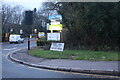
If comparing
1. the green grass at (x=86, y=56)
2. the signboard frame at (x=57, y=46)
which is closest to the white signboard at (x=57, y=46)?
the signboard frame at (x=57, y=46)

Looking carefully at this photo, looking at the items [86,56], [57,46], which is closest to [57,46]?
[57,46]

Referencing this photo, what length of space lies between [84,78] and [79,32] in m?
11.7

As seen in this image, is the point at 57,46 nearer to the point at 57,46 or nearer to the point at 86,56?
the point at 57,46

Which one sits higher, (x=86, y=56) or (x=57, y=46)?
(x=57, y=46)

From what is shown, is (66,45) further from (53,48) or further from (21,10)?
(21,10)

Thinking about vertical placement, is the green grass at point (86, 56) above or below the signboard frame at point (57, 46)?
below

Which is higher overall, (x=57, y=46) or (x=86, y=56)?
(x=57, y=46)

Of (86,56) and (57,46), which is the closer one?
(86,56)

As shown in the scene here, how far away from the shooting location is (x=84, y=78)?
7199mm

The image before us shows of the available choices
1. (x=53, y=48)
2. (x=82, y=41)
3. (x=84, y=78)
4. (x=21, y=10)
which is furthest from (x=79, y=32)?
(x=21, y=10)

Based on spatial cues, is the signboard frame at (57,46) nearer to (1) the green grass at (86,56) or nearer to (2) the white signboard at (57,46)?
(2) the white signboard at (57,46)

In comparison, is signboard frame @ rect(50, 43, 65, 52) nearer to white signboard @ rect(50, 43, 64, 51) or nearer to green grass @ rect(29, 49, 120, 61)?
white signboard @ rect(50, 43, 64, 51)

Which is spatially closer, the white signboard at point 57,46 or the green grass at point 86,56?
the green grass at point 86,56

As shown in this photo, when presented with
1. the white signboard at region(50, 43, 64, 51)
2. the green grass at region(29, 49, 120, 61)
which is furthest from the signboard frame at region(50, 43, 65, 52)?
the green grass at region(29, 49, 120, 61)
